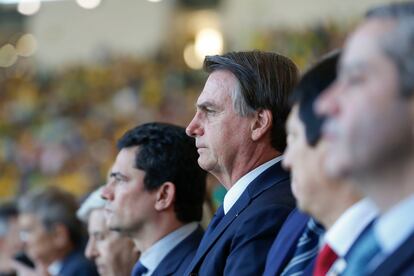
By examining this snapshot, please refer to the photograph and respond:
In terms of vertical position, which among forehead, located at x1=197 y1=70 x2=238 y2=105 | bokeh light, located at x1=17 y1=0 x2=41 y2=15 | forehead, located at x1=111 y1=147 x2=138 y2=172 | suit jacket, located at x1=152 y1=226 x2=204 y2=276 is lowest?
suit jacket, located at x1=152 y1=226 x2=204 y2=276

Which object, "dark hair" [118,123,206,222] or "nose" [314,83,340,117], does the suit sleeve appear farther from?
"nose" [314,83,340,117]

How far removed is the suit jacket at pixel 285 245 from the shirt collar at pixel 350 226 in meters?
0.33

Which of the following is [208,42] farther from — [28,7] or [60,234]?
[60,234]

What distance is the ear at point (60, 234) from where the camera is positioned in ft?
14.6

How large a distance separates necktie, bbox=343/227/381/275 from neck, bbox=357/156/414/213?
0.14 metres

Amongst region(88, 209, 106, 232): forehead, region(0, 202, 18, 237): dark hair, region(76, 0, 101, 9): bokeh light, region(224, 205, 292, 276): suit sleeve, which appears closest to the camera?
region(224, 205, 292, 276): suit sleeve

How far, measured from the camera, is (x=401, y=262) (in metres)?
1.49

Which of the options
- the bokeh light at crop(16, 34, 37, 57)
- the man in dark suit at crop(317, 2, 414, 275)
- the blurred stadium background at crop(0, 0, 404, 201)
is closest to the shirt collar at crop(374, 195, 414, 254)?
the man in dark suit at crop(317, 2, 414, 275)

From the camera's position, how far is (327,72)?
1794 millimetres

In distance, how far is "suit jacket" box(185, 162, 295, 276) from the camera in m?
2.37

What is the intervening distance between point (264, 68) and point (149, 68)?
8797mm

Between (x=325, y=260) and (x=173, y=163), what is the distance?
4.33 ft

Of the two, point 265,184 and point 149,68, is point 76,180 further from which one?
point 265,184

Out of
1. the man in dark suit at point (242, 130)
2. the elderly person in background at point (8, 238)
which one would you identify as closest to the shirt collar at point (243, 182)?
the man in dark suit at point (242, 130)
